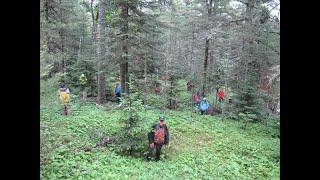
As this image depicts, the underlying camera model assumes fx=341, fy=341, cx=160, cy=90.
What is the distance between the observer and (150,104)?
20.0 metres

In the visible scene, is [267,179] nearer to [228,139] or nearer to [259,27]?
[228,139]

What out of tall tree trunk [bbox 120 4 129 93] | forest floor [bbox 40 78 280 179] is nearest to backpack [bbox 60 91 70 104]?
forest floor [bbox 40 78 280 179]

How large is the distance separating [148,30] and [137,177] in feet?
32.2

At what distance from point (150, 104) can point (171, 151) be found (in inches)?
308

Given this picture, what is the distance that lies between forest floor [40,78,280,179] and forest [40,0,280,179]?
3cm

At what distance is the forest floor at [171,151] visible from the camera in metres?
9.98

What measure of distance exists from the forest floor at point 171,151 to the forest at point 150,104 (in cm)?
3

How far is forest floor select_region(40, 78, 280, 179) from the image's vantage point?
9.98m

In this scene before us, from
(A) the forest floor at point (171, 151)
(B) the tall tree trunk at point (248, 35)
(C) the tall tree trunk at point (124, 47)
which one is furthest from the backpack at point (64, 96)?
(B) the tall tree trunk at point (248, 35)

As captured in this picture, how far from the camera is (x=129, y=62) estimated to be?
18781mm

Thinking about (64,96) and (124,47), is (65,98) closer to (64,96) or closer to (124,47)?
(64,96)

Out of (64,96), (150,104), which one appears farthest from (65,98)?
(150,104)
